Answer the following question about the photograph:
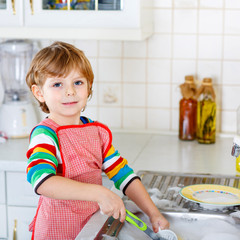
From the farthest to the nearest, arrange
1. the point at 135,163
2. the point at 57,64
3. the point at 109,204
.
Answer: the point at 135,163 < the point at 57,64 < the point at 109,204

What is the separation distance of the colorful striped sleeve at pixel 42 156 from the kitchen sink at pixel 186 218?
21 cm

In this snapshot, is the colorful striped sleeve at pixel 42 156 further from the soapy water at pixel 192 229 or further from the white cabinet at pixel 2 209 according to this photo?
the white cabinet at pixel 2 209

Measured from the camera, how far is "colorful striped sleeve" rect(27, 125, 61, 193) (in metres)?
1.25

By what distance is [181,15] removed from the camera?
2.29 meters

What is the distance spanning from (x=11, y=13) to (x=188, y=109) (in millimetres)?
858

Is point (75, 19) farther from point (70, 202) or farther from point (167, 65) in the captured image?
point (70, 202)

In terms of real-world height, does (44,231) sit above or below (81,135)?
below

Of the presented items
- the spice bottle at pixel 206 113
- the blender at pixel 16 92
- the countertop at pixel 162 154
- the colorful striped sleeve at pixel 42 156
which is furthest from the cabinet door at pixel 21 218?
the spice bottle at pixel 206 113

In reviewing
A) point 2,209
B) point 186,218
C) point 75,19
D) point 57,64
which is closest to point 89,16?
point 75,19

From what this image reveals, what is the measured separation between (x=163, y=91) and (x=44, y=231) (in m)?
1.15

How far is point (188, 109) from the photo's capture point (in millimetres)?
2223

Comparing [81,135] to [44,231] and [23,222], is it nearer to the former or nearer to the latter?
[44,231]

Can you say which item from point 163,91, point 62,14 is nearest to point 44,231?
point 62,14

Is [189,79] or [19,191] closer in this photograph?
[19,191]
